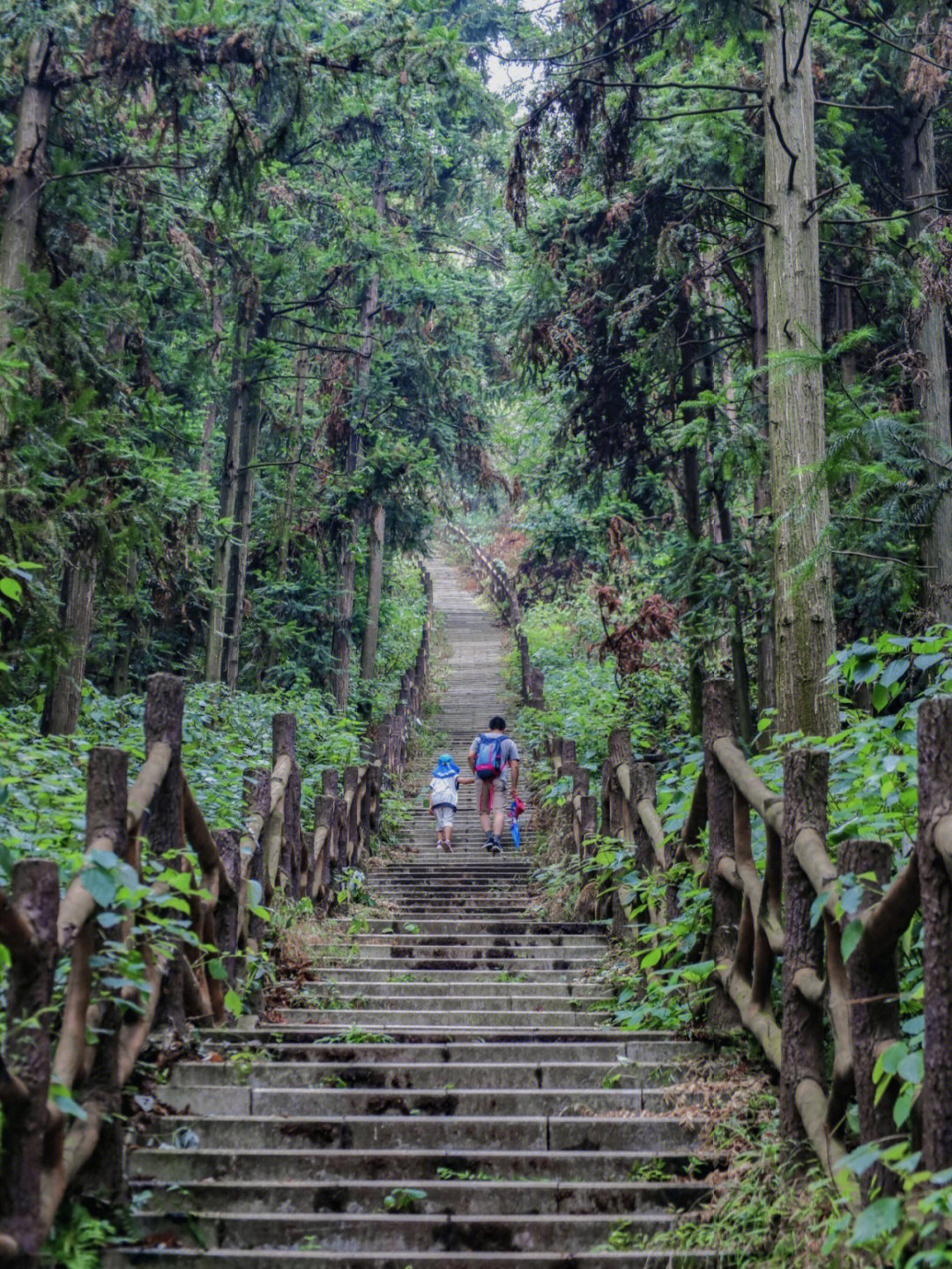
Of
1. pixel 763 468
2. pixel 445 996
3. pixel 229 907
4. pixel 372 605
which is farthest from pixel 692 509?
pixel 372 605

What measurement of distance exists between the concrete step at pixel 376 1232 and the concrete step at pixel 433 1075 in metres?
1.12

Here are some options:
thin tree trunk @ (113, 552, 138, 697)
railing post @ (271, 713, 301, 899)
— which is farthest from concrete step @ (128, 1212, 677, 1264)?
thin tree trunk @ (113, 552, 138, 697)

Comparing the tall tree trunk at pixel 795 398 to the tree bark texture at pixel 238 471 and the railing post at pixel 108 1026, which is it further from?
the tree bark texture at pixel 238 471

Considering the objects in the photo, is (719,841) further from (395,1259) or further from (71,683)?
(71,683)

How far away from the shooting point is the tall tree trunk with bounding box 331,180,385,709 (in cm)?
1958

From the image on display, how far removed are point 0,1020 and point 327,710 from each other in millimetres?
15370

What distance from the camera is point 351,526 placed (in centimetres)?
2014

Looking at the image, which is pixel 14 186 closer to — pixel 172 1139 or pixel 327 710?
pixel 172 1139

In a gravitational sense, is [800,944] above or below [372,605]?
below

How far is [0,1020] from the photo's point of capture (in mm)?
3580

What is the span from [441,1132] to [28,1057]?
70.2 inches

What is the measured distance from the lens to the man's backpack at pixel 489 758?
12.8m

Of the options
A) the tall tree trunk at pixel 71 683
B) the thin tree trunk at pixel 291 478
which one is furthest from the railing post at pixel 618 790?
the thin tree trunk at pixel 291 478

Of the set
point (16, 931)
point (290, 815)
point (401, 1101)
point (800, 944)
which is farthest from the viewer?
point (290, 815)
